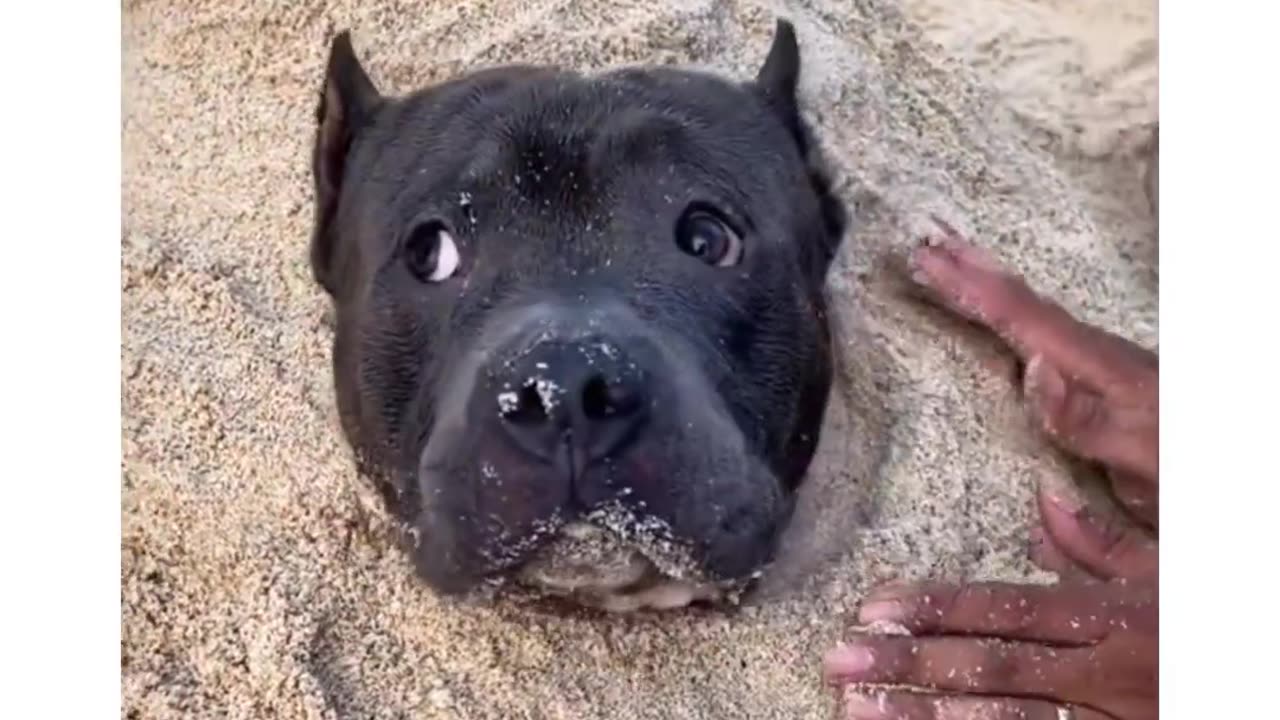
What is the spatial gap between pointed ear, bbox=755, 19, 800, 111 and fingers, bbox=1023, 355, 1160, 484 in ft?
1.24

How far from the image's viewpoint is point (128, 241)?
1.85 meters

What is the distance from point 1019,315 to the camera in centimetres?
186

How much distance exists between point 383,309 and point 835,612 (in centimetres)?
53

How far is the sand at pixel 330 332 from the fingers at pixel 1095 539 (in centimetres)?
4

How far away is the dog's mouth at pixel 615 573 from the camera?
1.49 meters

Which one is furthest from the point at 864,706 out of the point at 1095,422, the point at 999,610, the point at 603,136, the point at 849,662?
the point at 603,136

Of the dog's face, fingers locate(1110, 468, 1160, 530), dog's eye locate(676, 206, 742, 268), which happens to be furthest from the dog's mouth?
fingers locate(1110, 468, 1160, 530)

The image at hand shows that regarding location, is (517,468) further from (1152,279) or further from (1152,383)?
(1152,279)

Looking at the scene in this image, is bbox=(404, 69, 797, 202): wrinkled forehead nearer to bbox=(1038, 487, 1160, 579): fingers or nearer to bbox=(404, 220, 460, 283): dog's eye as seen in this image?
bbox=(404, 220, 460, 283): dog's eye

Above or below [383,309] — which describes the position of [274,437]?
below

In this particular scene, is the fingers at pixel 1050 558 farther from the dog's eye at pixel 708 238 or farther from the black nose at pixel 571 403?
the black nose at pixel 571 403

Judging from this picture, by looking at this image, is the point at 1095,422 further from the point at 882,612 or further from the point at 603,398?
the point at 603,398

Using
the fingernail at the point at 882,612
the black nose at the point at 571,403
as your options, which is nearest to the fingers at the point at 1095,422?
the fingernail at the point at 882,612
